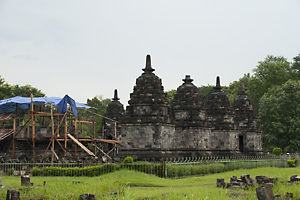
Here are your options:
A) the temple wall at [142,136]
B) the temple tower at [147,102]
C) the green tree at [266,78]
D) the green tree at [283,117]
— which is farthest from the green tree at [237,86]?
the temple wall at [142,136]

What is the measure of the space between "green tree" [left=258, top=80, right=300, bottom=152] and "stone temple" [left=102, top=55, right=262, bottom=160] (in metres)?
6.63

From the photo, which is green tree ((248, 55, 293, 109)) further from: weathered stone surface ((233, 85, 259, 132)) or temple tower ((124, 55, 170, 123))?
temple tower ((124, 55, 170, 123))

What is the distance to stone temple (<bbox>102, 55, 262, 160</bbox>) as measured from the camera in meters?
30.9

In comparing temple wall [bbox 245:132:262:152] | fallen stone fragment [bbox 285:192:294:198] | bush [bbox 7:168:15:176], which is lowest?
bush [bbox 7:168:15:176]

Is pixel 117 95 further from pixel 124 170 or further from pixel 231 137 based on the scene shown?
pixel 124 170

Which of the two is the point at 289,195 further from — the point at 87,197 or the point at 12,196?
the point at 12,196

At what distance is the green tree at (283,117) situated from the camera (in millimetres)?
53438

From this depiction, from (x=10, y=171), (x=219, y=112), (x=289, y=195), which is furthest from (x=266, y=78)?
(x=289, y=195)

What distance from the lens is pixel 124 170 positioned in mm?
24031

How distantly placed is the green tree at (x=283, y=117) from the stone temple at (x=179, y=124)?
6630mm

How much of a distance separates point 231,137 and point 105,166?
21.1m

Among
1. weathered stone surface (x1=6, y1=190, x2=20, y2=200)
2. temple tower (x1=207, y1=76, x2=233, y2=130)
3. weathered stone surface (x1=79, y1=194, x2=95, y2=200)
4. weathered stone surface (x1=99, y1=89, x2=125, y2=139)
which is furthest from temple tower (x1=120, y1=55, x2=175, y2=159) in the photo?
weathered stone surface (x1=6, y1=190, x2=20, y2=200)

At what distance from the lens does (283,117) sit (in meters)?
54.6

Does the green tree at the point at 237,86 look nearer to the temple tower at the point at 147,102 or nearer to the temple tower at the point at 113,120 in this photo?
the temple tower at the point at 113,120
